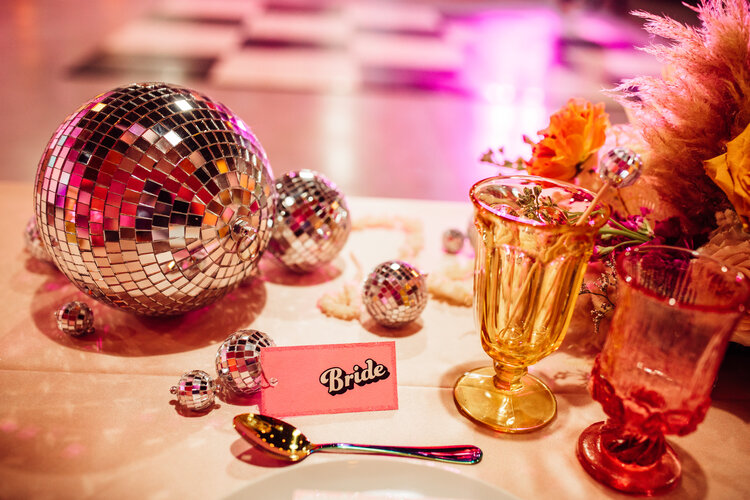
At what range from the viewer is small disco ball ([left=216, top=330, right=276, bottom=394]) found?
77cm

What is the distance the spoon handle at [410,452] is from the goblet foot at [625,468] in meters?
0.14

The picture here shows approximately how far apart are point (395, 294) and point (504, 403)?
0.74 feet

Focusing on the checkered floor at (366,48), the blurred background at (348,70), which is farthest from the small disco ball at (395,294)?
the checkered floor at (366,48)

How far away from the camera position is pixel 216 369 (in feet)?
2.61

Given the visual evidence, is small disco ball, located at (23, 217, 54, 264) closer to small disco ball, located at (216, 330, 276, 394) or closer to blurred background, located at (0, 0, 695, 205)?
small disco ball, located at (216, 330, 276, 394)

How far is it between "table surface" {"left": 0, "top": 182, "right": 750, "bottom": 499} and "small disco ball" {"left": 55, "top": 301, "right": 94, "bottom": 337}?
0.05 feet

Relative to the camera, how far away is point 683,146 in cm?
86

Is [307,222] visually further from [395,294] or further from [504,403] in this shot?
[504,403]

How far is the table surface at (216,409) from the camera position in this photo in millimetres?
680

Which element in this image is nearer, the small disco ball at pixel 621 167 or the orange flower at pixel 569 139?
the small disco ball at pixel 621 167

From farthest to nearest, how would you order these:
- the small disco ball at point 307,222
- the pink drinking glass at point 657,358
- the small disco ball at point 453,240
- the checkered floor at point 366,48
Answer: the checkered floor at point 366,48, the small disco ball at point 453,240, the small disco ball at point 307,222, the pink drinking glass at point 657,358

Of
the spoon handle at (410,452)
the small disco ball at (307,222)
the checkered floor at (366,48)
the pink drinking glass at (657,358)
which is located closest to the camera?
the pink drinking glass at (657,358)

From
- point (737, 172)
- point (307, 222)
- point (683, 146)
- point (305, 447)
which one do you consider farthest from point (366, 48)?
point (305, 447)

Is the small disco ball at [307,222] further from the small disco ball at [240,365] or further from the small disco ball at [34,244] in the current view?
the small disco ball at [34,244]
